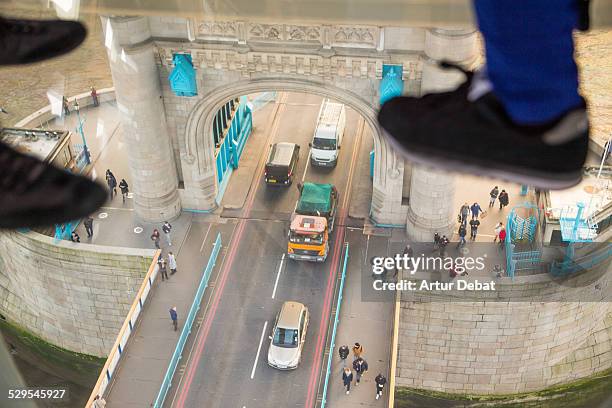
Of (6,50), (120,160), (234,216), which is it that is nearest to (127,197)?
(120,160)

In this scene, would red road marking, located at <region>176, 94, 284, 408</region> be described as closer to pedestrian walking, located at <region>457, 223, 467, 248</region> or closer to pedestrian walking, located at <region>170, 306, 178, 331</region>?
pedestrian walking, located at <region>170, 306, 178, 331</region>

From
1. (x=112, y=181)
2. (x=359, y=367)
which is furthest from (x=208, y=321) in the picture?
(x=112, y=181)

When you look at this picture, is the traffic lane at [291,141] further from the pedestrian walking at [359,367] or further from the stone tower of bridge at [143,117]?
the pedestrian walking at [359,367]

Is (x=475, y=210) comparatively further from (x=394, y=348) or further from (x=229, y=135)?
(x=229, y=135)

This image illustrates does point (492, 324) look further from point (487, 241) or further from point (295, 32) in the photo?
point (295, 32)

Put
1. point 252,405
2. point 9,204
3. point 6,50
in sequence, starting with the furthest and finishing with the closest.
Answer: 1. point 252,405
2. point 6,50
3. point 9,204

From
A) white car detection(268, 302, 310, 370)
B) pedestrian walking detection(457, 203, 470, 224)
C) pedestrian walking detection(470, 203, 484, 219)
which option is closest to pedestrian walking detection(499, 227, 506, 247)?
pedestrian walking detection(470, 203, 484, 219)
